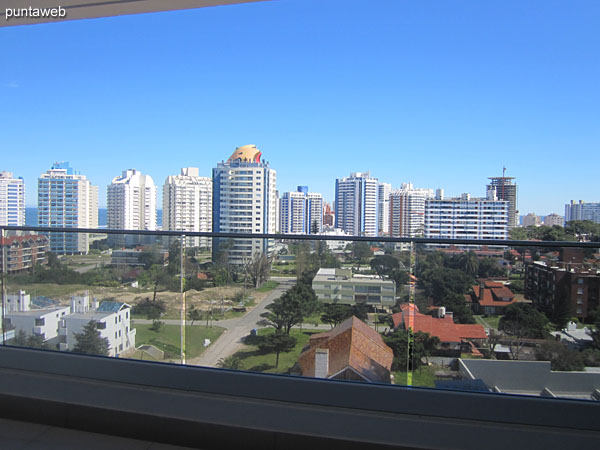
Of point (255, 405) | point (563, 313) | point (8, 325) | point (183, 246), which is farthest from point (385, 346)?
point (8, 325)

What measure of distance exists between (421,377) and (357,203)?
2237 inches

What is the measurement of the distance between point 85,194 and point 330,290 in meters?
53.3

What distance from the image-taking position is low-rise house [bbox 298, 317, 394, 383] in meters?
1.97

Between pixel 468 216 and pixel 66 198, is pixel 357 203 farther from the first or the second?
pixel 66 198

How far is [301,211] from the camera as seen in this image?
5684 cm

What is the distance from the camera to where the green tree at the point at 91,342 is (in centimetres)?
231

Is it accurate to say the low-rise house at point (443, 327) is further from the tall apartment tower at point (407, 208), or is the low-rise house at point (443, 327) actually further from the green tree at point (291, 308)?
the tall apartment tower at point (407, 208)

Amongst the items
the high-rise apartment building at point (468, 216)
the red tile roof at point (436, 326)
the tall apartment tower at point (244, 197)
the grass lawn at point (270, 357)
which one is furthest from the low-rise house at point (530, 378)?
the tall apartment tower at point (244, 197)

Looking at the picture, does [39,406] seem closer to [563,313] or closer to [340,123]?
[563,313]

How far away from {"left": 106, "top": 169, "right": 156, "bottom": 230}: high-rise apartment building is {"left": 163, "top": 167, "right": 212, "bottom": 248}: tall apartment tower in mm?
2575

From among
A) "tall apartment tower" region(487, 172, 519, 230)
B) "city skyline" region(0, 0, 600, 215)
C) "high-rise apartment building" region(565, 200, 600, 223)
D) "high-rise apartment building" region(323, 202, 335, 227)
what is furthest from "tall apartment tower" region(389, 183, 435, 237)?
"high-rise apartment building" region(565, 200, 600, 223)

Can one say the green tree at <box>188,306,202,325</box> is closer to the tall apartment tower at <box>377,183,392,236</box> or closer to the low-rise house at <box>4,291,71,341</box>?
the low-rise house at <box>4,291,71,341</box>

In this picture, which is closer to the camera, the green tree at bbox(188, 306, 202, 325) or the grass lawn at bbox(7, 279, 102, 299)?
the green tree at bbox(188, 306, 202, 325)

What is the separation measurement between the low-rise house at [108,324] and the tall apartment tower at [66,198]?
156 feet
